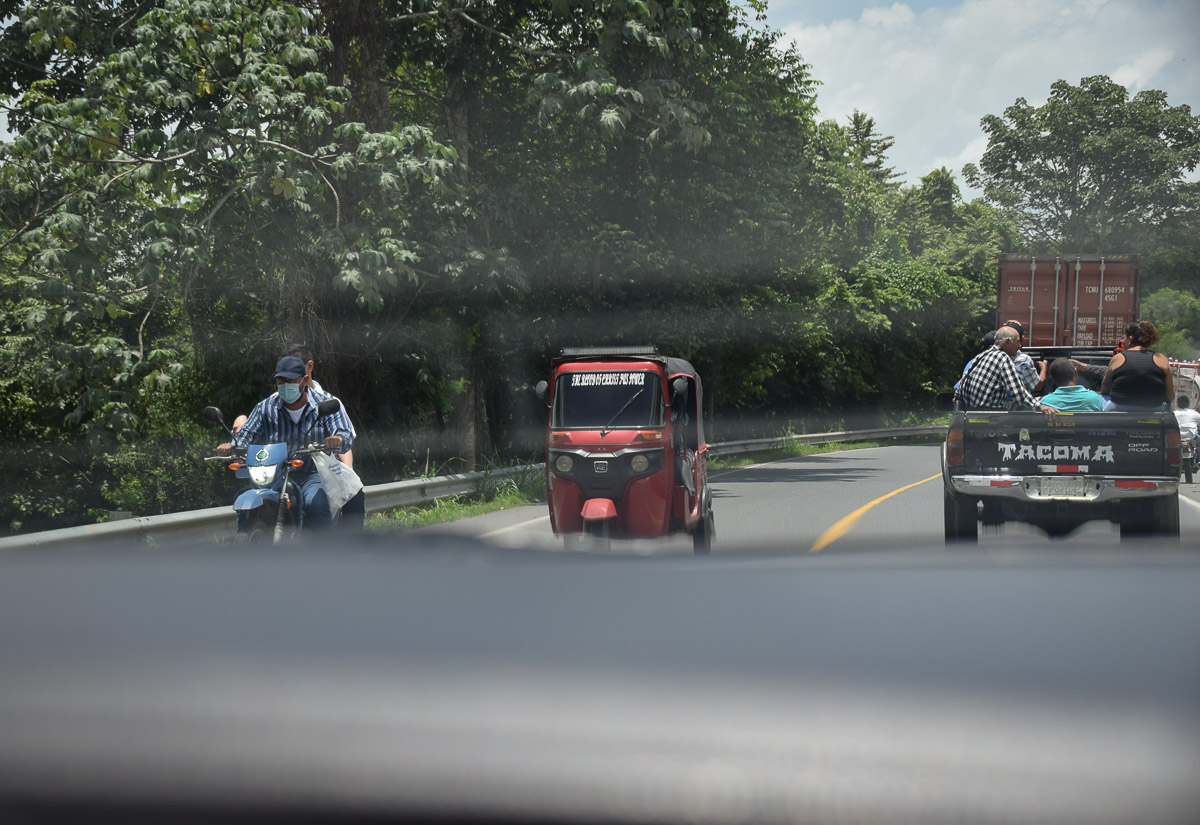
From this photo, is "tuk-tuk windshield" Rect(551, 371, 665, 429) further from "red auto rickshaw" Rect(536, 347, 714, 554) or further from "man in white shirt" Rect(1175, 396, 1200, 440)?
"man in white shirt" Rect(1175, 396, 1200, 440)

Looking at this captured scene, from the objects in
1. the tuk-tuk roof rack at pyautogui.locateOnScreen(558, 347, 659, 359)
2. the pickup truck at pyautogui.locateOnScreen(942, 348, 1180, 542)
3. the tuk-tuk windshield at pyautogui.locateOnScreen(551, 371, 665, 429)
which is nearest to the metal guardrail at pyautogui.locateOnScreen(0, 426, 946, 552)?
the tuk-tuk windshield at pyautogui.locateOnScreen(551, 371, 665, 429)

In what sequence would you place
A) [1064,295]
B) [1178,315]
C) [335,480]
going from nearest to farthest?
[335,480] → [1064,295] → [1178,315]

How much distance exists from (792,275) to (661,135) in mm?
8627

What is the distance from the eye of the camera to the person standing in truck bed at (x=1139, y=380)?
34.4ft

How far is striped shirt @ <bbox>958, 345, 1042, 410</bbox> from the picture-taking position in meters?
9.95

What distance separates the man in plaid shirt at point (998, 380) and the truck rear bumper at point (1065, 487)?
0.82 meters

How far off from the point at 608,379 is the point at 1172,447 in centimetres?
497

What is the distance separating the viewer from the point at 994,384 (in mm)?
10141

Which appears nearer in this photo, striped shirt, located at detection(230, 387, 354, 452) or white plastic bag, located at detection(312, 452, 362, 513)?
white plastic bag, located at detection(312, 452, 362, 513)

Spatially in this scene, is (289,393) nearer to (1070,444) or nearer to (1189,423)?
(1070,444)

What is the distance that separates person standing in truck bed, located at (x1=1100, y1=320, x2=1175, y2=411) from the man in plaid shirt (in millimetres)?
1131

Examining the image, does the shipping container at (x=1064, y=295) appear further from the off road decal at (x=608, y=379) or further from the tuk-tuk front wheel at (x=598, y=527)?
the tuk-tuk front wheel at (x=598, y=527)

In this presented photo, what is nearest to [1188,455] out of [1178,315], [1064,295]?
[1064,295]

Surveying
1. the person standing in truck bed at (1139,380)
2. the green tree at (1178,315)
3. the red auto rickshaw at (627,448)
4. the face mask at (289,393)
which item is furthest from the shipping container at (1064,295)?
the green tree at (1178,315)
